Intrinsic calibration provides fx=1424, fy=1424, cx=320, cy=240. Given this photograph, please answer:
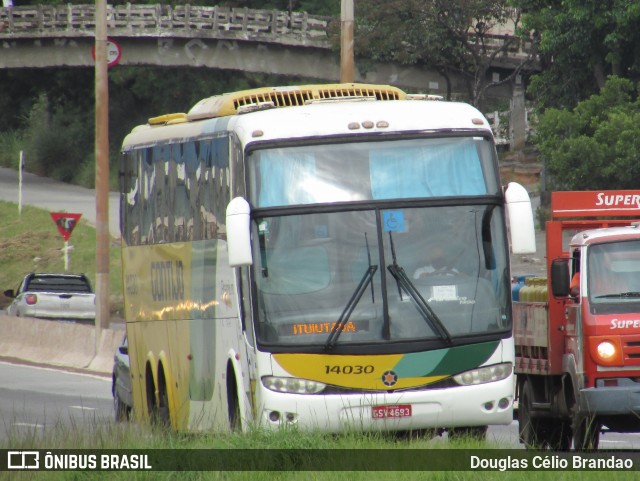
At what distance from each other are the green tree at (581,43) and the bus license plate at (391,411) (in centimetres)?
2874

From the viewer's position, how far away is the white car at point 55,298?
3656cm

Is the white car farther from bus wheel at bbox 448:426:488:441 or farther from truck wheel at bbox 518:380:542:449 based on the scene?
bus wheel at bbox 448:426:488:441

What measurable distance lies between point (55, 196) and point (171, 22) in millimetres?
10315

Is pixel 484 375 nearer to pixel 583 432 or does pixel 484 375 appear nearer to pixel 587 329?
pixel 587 329

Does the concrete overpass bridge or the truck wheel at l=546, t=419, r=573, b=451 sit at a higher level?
the concrete overpass bridge

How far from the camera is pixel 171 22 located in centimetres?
6956

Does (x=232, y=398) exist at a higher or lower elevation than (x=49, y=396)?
higher

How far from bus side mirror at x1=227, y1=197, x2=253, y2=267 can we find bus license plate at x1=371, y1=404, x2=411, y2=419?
1732 mm

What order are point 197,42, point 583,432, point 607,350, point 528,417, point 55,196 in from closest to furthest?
point 607,350 < point 583,432 < point 528,417 < point 55,196 < point 197,42

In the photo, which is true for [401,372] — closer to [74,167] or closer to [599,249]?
[599,249]

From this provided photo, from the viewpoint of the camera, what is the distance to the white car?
3656 centimetres

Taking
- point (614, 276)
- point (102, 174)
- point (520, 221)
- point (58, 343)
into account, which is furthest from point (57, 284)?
point (520, 221)

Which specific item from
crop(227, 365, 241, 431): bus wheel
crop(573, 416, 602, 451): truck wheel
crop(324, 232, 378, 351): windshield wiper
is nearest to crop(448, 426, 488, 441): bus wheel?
crop(573, 416, 602, 451): truck wheel

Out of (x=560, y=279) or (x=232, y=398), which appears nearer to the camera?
(x=232, y=398)
